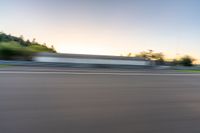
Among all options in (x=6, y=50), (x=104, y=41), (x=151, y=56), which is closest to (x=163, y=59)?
(x=151, y=56)

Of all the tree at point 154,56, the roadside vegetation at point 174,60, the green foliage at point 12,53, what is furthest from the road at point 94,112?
the tree at point 154,56

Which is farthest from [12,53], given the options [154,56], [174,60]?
[174,60]

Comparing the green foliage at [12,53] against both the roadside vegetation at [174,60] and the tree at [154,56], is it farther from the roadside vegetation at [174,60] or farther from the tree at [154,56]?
the tree at [154,56]

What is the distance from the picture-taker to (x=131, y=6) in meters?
11.5

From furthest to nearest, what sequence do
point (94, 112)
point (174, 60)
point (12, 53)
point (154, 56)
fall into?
point (154, 56)
point (174, 60)
point (12, 53)
point (94, 112)

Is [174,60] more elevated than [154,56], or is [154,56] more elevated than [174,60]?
[154,56]

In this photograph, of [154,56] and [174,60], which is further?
[154,56]

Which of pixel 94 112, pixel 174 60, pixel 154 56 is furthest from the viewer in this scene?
pixel 154 56

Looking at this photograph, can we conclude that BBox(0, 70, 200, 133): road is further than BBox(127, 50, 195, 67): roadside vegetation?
No

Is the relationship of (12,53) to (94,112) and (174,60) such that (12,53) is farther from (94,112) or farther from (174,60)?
(94,112)

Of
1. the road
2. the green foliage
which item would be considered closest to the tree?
the green foliage

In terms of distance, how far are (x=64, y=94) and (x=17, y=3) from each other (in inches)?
324

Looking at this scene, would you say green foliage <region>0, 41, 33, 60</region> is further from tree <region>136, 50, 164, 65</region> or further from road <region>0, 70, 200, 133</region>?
road <region>0, 70, 200, 133</region>

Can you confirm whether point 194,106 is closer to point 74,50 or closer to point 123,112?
point 123,112
